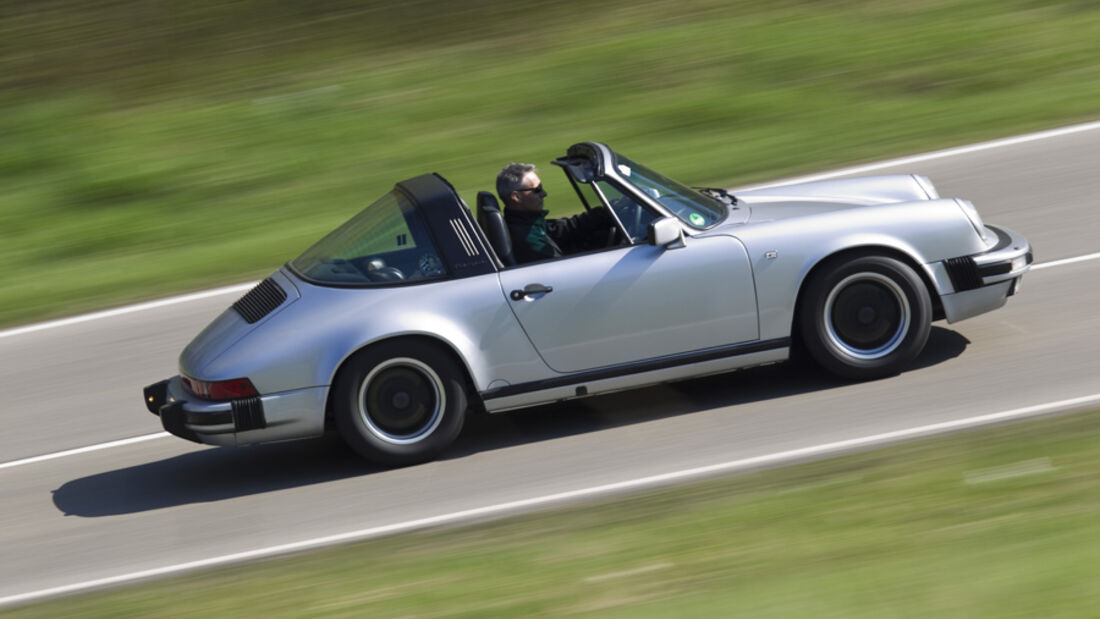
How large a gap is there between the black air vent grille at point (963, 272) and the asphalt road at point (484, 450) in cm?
50

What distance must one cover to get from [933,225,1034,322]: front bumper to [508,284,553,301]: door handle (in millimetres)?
2120

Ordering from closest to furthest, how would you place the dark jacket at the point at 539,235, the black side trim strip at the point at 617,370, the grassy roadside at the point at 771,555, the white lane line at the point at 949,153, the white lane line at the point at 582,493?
the grassy roadside at the point at 771,555, the white lane line at the point at 582,493, the black side trim strip at the point at 617,370, the dark jacket at the point at 539,235, the white lane line at the point at 949,153

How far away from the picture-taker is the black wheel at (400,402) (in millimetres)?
6820

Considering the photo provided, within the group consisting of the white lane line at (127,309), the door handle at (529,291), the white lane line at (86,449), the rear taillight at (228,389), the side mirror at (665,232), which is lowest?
the white lane line at (86,449)

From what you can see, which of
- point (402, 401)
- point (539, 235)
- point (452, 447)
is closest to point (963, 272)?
point (539, 235)

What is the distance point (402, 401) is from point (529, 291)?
2.99 ft

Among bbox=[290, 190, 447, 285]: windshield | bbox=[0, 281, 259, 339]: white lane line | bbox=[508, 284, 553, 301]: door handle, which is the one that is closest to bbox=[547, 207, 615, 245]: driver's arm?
bbox=[508, 284, 553, 301]: door handle

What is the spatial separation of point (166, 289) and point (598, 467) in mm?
5520

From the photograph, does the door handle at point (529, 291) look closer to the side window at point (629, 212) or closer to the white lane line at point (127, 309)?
the side window at point (629, 212)

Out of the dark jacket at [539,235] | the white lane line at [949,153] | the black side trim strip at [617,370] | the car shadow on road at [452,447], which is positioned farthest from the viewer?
the white lane line at [949,153]

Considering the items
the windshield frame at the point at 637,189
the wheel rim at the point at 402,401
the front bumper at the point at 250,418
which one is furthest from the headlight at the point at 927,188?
the front bumper at the point at 250,418

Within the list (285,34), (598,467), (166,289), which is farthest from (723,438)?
(285,34)

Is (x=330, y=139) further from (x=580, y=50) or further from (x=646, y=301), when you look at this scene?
(x=646, y=301)

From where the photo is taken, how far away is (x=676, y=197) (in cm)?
723
